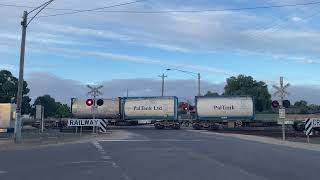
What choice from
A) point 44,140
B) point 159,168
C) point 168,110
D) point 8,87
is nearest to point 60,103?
point 8,87

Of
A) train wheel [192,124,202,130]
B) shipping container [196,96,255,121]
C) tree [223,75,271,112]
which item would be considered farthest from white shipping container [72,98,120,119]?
tree [223,75,271,112]

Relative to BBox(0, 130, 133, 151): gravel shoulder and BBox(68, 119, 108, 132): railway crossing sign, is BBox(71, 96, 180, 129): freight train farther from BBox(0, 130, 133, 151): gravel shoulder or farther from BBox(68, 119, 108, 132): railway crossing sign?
BBox(0, 130, 133, 151): gravel shoulder

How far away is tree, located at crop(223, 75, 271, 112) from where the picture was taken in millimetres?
143750

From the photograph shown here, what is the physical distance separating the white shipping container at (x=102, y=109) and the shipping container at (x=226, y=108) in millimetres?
10177

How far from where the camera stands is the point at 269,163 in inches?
797

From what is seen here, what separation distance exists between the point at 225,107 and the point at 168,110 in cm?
678

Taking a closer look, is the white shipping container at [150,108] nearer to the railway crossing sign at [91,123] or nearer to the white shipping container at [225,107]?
the white shipping container at [225,107]

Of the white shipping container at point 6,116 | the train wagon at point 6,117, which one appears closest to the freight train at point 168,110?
the train wagon at point 6,117

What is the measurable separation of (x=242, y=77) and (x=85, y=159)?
131 metres

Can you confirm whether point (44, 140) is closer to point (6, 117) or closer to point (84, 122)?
point (84, 122)

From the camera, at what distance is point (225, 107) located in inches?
2653

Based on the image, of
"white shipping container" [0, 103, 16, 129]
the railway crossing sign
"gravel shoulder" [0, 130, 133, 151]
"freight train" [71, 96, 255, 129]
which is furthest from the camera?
"freight train" [71, 96, 255, 129]

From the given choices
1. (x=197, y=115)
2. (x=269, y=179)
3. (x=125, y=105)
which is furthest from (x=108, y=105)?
(x=269, y=179)

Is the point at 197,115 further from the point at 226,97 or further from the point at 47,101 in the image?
the point at 47,101
